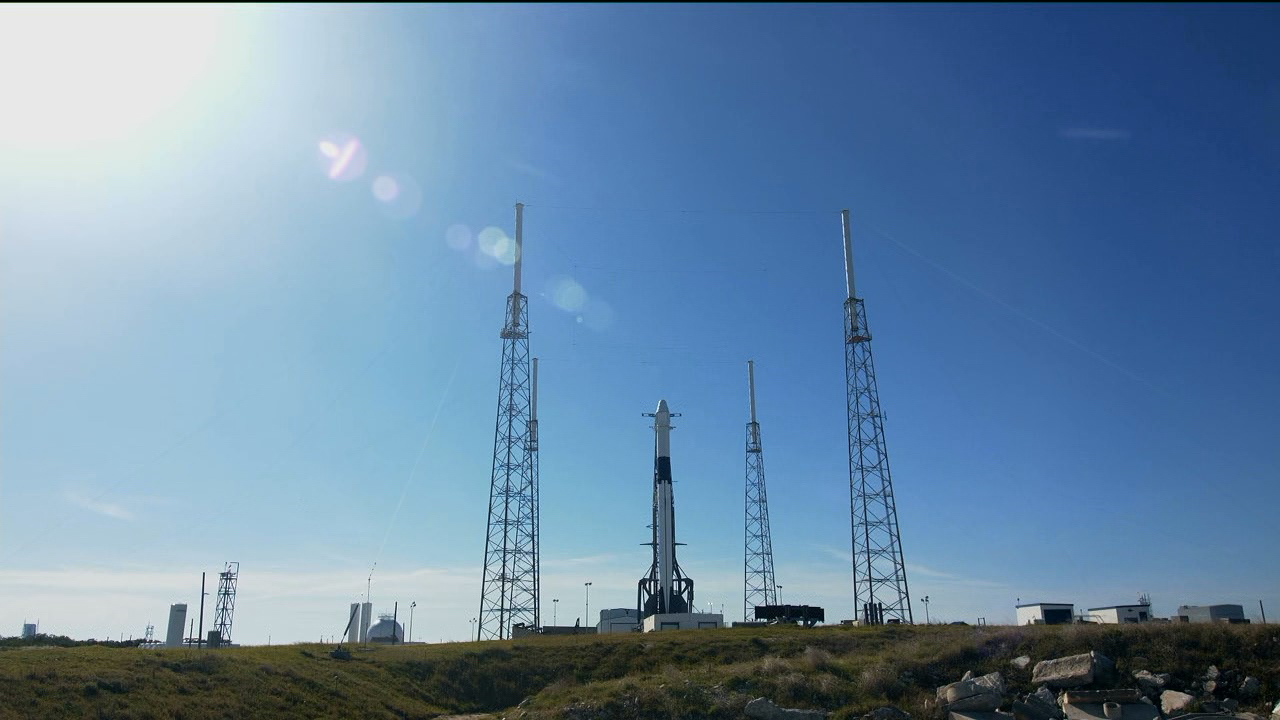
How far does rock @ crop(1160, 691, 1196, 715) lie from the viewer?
29156 mm

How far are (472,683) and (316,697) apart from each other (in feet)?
29.6

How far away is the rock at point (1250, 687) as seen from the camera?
29953 millimetres

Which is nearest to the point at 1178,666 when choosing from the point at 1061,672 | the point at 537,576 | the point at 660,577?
the point at 1061,672

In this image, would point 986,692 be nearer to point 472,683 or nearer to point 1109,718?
point 1109,718

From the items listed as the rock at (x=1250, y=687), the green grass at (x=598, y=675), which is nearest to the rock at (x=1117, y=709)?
the green grass at (x=598, y=675)

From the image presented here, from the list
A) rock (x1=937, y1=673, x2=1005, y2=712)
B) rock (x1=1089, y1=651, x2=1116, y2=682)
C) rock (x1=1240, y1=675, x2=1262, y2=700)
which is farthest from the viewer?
rock (x1=1089, y1=651, x2=1116, y2=682)

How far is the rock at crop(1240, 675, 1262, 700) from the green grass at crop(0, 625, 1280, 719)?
243mm

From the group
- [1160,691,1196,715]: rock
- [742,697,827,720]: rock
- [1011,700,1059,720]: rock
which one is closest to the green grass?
[742,697,827,720]: rock

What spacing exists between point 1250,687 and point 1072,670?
5.35 m

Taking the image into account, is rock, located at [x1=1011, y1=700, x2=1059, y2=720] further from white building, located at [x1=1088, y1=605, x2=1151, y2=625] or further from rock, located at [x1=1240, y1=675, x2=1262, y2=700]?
white building, located at [x1=1088, y1=605, x2=1151, y2=625]

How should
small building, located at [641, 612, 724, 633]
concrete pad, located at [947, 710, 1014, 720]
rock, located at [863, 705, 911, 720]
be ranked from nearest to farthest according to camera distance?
concrete pad, located at [947, 710, 1014, 720]
rock, located at [863, 705, 911, 720]
small building, located at [641, 612, 724, 633]

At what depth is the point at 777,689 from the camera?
34.5 m

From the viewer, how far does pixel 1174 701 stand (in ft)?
96.8

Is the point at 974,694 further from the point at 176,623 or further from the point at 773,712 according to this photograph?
the point at 176,623
